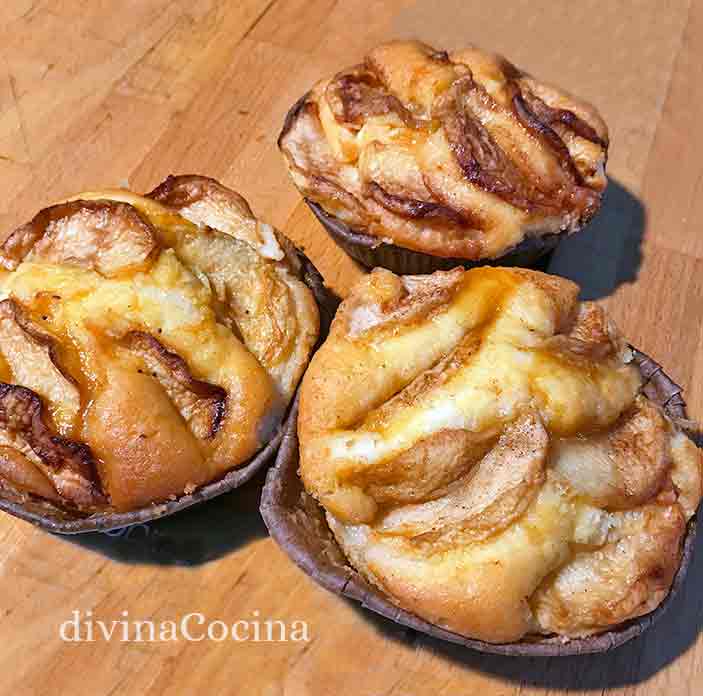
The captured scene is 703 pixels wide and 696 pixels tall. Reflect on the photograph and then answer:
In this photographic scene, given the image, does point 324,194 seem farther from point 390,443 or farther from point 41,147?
point 41,147

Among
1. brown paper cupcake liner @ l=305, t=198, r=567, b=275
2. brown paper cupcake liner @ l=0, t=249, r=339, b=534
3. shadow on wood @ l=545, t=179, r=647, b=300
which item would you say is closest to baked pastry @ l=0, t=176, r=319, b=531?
brown paper cupcake liner @ l=0, t=249, r=339, b=534

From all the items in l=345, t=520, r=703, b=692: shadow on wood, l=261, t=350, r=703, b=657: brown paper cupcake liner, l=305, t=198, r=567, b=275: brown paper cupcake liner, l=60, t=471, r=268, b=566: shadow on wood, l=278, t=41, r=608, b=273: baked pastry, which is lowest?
l=345, t=520, r=703, b=692: shadow on wood

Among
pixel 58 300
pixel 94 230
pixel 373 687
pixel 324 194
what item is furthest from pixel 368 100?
pixel 373 687

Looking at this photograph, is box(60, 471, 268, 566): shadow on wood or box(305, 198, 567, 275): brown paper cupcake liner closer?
box(60, 471, 268, 566): shadow on wood

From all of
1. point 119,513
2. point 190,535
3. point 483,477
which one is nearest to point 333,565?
point 483,477

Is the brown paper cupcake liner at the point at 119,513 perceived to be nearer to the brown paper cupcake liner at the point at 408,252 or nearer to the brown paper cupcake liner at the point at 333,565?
the brown paper cupcake liner at the point at 333,565

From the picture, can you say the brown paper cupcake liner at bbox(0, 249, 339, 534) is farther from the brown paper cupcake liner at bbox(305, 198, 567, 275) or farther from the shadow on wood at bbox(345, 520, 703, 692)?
the brown paper cupcake liner at bbox(305, 198, 567, 275)
